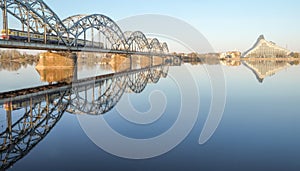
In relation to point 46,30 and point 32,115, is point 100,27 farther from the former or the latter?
point 32,115

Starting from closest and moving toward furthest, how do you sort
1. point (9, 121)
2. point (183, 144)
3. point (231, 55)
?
1. point (183, 144)
2. point (9, 121)
3. point (231, 55)

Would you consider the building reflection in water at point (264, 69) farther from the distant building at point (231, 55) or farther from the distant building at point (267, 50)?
the distant building at point (267, 50)

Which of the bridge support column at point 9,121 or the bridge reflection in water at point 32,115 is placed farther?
the bridge support column at point 9,121

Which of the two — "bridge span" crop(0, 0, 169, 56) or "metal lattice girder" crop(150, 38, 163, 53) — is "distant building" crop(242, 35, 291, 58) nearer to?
"metal lattice girder" crop(150, 38, 163, 53)

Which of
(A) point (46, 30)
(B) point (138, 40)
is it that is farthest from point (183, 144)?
(B) point (138, 40)

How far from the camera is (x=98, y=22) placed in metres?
66.1

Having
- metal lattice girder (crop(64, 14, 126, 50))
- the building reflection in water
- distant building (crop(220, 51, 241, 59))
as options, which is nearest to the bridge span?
metal lattice girder (crop(64, 14, 126, 50))

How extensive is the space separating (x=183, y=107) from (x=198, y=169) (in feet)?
29.5

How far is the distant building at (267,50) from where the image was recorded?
18520cm

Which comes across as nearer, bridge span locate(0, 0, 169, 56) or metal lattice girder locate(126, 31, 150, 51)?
bridge span locate(0, 0, 169, 56)

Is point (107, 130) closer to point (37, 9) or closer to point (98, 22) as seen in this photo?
point (37, 9)

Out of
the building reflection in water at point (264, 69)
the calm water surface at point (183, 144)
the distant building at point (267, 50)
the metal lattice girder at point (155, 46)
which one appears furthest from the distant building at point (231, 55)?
the calm water surface at point (183, 144)

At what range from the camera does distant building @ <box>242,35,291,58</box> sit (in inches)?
7291

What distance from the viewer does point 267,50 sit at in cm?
18888
